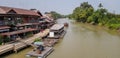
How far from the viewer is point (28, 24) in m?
35.5

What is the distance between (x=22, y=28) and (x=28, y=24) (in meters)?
2.73

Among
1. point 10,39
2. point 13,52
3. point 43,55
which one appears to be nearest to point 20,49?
point 13,52

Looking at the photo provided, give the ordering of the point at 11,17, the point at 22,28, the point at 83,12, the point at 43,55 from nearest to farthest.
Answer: the point at 43,55 → the point at 11,17 → the point at 22,28 → the point at 83,12

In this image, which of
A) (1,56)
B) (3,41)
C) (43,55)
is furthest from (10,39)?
(43,55)

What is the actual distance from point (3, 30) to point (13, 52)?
5.18 metres

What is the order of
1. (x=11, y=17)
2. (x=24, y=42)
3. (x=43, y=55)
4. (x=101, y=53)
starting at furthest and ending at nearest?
1. (x=11, y=17)
2. (x=24, y=42)
3. (x=101, y=53)
4. (x=43, y=55)

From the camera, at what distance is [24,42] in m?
25.9

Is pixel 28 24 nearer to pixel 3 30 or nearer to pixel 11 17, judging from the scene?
pixel 11 17

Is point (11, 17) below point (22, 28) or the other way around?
the other way around

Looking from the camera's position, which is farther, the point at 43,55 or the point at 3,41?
the point at 3,41

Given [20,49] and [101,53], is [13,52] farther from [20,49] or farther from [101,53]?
[101,53]

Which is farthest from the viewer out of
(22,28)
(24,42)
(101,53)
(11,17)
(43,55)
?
(22,28)

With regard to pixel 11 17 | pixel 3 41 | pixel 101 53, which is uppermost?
pixel 11 17

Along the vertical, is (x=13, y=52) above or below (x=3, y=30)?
below
